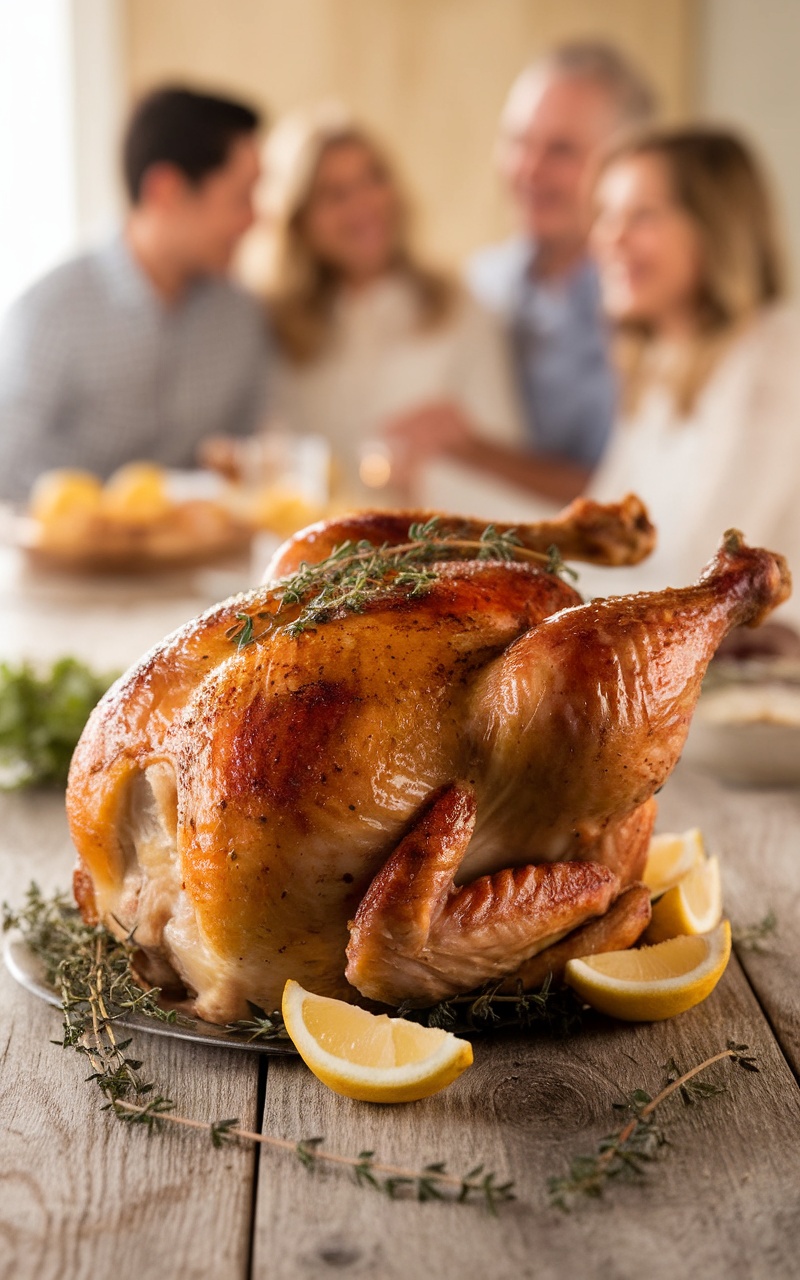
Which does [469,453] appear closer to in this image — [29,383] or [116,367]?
[116,367]

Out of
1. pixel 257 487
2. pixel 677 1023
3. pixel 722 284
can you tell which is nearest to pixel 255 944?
pixel 677 1023

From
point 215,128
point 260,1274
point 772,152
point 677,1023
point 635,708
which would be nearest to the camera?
point 260,1274

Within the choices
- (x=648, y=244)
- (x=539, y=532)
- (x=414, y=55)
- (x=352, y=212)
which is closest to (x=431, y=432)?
(x=352, y=212)

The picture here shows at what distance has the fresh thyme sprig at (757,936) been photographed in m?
1.52

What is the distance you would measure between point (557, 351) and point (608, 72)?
1.24 metres

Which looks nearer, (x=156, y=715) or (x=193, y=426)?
(x=156, y=715)

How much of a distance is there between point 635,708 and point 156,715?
47cm

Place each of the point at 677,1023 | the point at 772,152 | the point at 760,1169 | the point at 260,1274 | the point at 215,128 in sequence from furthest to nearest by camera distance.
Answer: the point at 772,152 < the point at 215,128 < the point at 677,1023 < the point at 760,1169 < the point at 260,1274

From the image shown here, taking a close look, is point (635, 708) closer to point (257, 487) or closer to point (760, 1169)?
point (760, 1169)

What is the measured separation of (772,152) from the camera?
779 centimetres

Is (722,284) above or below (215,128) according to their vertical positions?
below

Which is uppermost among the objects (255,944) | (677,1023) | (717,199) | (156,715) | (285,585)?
(717,199)

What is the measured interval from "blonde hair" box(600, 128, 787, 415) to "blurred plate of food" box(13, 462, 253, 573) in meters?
1.86

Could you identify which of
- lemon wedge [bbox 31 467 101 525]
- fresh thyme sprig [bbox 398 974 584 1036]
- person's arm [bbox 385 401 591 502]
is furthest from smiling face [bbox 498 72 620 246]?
fresh thyme sprig [bbox 398 974 584 1036]
